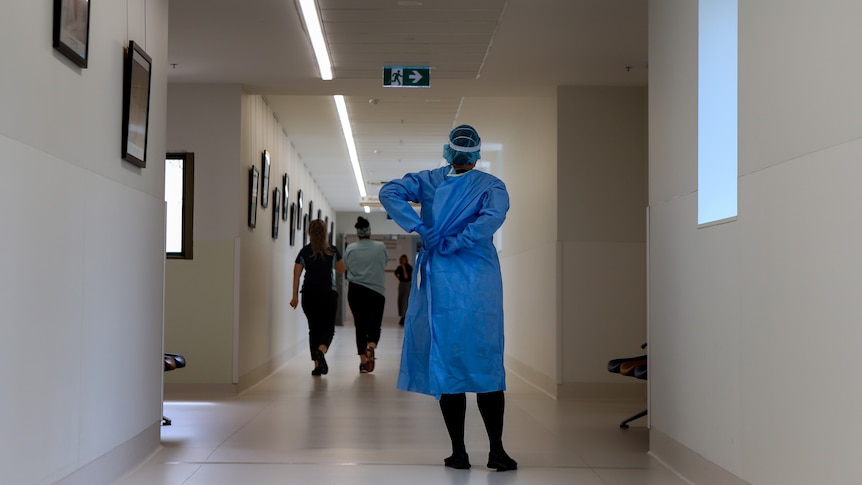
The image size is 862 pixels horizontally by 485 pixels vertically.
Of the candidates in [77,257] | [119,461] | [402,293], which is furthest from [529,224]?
[402,293]

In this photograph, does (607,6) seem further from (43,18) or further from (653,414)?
(43,18)

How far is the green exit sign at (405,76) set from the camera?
23.7 feet

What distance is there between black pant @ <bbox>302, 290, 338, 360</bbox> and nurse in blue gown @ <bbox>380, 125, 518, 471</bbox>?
4.75 metres

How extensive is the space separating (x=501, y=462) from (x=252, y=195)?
4575mm

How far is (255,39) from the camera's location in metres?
6.34

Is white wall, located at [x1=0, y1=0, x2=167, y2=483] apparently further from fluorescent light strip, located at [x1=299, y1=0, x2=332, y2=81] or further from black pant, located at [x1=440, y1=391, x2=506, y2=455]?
black pant, located at [x1=440, y1=391, x2=506, y2=455]

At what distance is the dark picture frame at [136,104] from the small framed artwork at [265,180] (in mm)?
4533

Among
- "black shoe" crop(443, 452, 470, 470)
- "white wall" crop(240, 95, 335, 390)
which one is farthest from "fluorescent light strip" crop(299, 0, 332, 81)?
"black shoe" crop(443, 452, 470, 470)

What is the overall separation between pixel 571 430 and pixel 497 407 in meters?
1.45

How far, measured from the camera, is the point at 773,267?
3074mm

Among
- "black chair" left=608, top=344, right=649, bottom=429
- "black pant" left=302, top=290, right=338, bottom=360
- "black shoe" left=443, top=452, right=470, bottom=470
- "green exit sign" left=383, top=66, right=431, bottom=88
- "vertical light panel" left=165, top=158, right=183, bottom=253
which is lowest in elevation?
"black shoe" left=443, top=452, right=470, bottom=470

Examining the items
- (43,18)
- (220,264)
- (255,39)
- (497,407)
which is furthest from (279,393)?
(43,18)

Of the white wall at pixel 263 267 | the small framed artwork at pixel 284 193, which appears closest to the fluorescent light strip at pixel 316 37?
the white wall at pixel 263 267

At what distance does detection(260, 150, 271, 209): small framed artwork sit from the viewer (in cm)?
889
